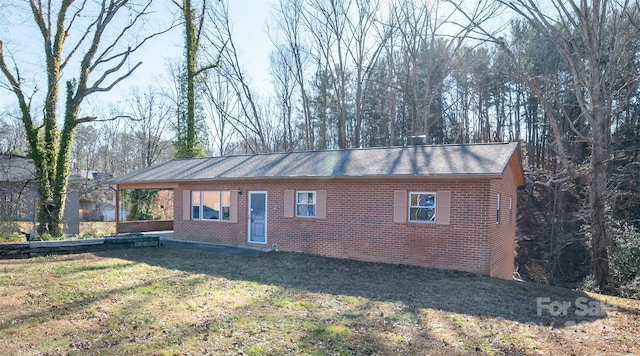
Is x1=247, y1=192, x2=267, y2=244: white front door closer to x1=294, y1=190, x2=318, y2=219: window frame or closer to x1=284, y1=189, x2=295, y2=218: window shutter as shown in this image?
x1=284, y1=189, x2=295, y2=218: window shutter

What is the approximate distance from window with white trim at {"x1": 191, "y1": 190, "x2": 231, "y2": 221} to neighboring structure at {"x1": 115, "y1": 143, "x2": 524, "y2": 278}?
4 cm

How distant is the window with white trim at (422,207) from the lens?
1071 cm

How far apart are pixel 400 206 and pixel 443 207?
113cm

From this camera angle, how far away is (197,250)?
13.1m

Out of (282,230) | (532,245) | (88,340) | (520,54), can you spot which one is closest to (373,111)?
(520,54)

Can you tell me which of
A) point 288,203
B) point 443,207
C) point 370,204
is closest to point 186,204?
point 288,203

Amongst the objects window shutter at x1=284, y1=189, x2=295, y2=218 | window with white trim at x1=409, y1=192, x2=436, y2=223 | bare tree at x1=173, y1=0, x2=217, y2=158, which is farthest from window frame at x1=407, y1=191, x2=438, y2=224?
bare tree at x1=173, y1=0, x2=217, y2=158

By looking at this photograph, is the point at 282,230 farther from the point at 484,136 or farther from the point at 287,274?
the point at 484,136

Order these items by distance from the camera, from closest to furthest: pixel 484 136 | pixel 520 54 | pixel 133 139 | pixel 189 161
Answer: pixel 189 161
pixel 520 54
pixel 484 136
pixel 133 139

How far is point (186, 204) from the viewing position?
15.4m

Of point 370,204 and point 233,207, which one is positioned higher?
point 370,204

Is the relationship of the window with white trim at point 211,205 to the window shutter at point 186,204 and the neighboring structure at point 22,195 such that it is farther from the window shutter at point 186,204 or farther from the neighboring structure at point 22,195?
the neighboring structure at point 22,195

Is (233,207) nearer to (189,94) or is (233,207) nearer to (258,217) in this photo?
(258,217)

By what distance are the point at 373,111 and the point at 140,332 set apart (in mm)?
27199
